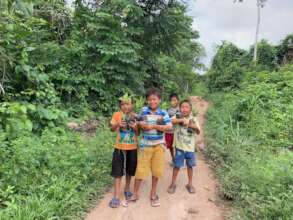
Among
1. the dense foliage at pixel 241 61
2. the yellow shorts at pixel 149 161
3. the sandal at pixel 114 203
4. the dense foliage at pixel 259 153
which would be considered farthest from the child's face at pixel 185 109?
the dense foliage at pixel 241 61

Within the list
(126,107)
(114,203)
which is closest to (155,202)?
(114,203)

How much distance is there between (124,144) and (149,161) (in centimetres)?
38

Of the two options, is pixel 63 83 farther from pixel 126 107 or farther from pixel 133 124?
pixel 133 124

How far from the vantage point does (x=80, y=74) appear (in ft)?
24.6

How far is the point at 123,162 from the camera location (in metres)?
3.86

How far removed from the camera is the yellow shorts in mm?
3756

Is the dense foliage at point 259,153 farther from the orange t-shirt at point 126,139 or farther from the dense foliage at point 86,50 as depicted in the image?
the dense foliage at point 86,50

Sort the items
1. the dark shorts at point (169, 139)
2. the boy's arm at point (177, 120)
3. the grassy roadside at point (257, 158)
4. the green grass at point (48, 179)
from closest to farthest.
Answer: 1. the green grass at point (48, 179)
2. the grassy roadside at point (257, 158)
3. the boy's arm at point (177, 120)
4. the dark shorts at point (169, 139)

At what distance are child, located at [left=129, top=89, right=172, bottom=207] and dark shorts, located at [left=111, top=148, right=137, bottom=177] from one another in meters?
0.11

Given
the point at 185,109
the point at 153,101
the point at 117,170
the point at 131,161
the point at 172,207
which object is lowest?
the point at 172,207

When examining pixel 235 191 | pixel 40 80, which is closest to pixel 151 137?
pixel 235 191

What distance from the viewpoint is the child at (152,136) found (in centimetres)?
369

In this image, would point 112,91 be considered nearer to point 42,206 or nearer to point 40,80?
point 40,80

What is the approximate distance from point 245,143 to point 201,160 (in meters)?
0.93
